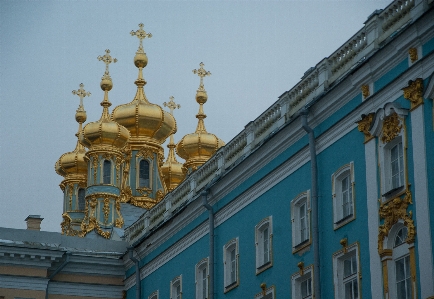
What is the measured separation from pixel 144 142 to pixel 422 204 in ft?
107

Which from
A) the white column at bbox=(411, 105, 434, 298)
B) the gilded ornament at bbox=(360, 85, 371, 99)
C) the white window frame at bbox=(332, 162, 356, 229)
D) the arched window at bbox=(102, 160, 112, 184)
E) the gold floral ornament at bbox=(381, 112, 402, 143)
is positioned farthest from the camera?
the arched window at bbox=(102, 160, 112, 184)

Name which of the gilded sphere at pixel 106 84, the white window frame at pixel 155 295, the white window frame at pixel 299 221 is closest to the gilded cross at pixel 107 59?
the gilded sphere at pixel 106 84

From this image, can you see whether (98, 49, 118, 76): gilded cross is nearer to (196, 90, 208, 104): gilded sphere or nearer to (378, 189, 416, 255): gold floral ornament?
(196, 90, 208, 104): gilded sphere

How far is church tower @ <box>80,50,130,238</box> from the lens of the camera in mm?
47500

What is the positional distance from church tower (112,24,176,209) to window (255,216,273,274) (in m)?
24.5

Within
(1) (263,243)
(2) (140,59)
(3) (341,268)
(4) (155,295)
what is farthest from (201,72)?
(3) (341,268)

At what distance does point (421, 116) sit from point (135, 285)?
15.1 meters

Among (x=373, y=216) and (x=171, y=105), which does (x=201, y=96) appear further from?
(x=373, y=216)

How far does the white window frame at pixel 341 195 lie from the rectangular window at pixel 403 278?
6.29 ft

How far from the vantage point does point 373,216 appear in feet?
71.5

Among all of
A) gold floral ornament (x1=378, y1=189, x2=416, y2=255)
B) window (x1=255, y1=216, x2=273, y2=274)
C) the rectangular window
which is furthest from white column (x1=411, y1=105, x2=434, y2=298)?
window (x1=255, y1=216, x2=273, y2=274)

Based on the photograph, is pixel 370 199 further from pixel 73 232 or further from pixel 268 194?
pixel 73 232

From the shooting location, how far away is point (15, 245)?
3300 centimetres

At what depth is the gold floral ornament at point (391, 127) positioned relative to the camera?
21516mm
